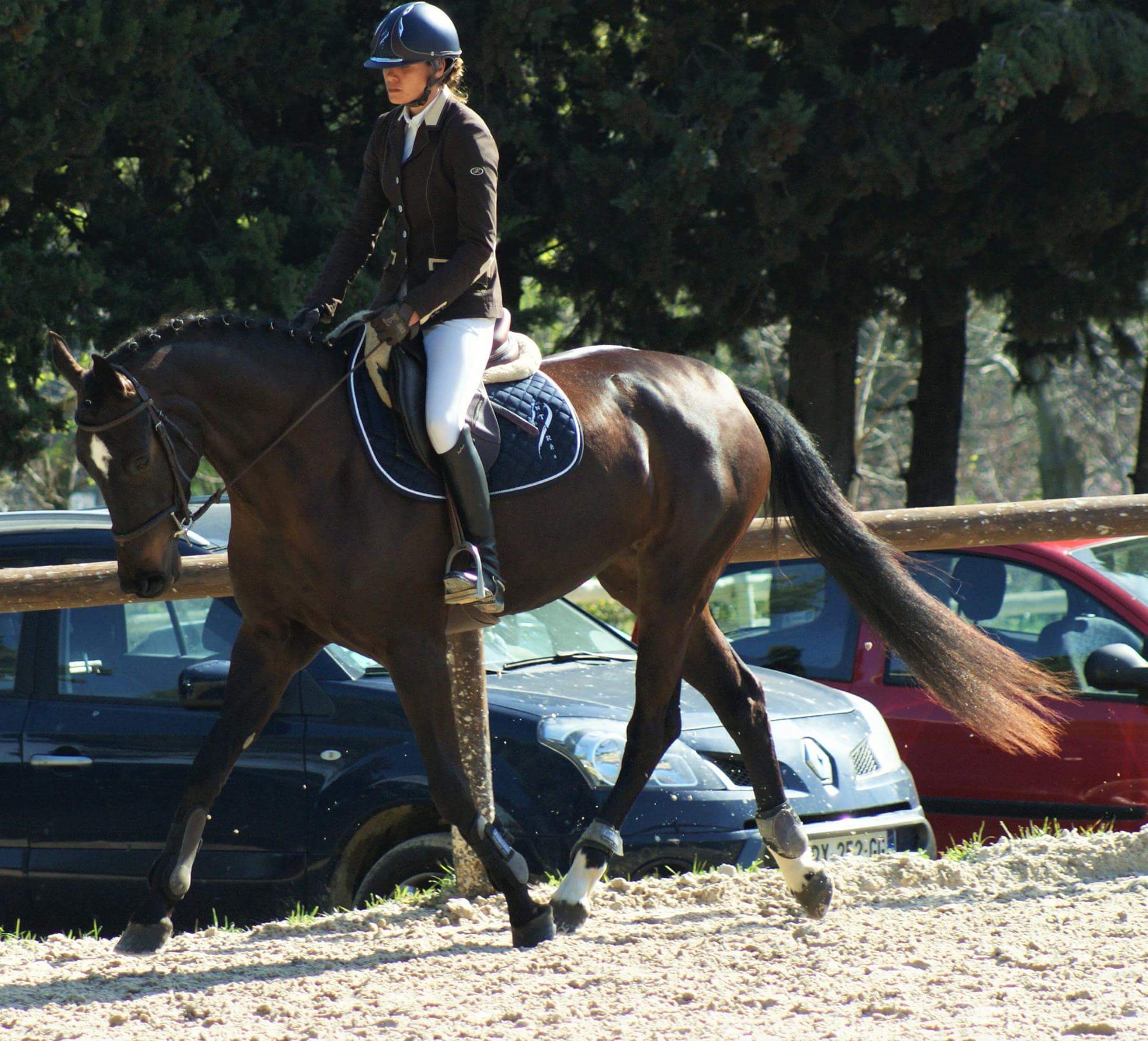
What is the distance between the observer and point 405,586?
4.27m

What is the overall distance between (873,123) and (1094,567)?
183 inches

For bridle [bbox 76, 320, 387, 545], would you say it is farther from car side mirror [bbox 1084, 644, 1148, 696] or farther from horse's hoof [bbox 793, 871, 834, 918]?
car side mirror [bbox 1084, 644, 1148, 696]

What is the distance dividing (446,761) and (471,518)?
71 cm

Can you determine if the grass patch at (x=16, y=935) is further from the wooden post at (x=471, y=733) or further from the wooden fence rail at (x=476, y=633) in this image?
the wooden post at (x=471, y=733)

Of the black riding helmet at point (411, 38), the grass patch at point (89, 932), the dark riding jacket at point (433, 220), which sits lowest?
the grass patch at point (89, 932)

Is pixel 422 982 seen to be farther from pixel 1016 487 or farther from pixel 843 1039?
pixel 1016 487

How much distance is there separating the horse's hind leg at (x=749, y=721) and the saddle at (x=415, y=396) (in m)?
1.06

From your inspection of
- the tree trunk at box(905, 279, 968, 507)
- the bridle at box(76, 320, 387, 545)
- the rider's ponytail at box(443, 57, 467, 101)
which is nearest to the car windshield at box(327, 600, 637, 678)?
the bridle at box(76, 320, 387, 545)

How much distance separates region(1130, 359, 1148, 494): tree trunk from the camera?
13.6m

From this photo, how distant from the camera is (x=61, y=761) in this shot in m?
5.72

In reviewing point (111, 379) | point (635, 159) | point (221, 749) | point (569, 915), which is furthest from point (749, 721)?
point (635, 159)

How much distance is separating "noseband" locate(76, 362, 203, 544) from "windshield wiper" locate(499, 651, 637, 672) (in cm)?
239

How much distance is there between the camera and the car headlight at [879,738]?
6.30 meters

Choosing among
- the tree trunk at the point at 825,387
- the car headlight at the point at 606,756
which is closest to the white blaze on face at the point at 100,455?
the car headlight at the point at 606,756
